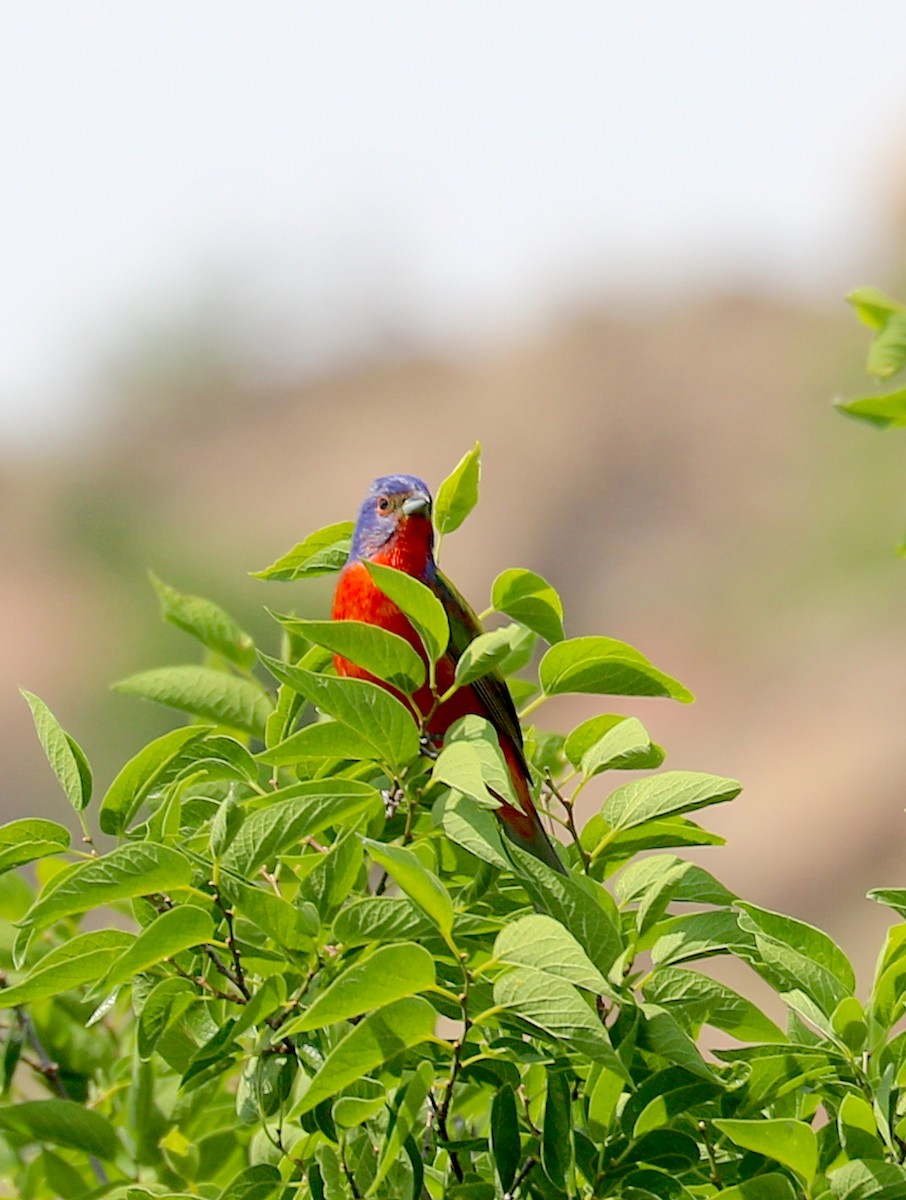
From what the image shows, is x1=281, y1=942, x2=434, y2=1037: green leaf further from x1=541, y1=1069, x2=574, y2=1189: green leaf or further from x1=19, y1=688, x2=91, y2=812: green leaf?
x1=19, y1=688, x2=91, y2=812: green leaf

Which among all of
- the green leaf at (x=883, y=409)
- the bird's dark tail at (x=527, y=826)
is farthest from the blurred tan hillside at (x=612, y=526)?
the green leaf at (x=883, y=409)

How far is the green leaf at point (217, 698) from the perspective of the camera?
193 cm

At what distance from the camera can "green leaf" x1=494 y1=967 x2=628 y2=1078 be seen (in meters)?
1.25

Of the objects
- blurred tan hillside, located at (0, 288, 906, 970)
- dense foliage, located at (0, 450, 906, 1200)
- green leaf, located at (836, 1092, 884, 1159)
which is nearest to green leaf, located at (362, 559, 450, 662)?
dense foliage, located at (0, 450, 906, 1200)

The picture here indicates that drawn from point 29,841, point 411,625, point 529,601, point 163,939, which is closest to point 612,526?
point 411,625

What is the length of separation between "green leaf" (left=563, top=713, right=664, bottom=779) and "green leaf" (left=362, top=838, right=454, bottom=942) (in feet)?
1.25

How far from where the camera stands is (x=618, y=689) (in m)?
1.70

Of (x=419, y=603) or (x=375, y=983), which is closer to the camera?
(x=375, y=983)

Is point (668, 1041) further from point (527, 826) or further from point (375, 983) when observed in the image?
point (527, 826)

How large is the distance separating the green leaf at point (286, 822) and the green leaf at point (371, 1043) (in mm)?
212

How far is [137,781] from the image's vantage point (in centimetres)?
167

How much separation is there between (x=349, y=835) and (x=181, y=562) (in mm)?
33226

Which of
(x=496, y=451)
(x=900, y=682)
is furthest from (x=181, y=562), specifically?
(x=900, y=682)

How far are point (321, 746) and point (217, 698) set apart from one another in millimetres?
453
